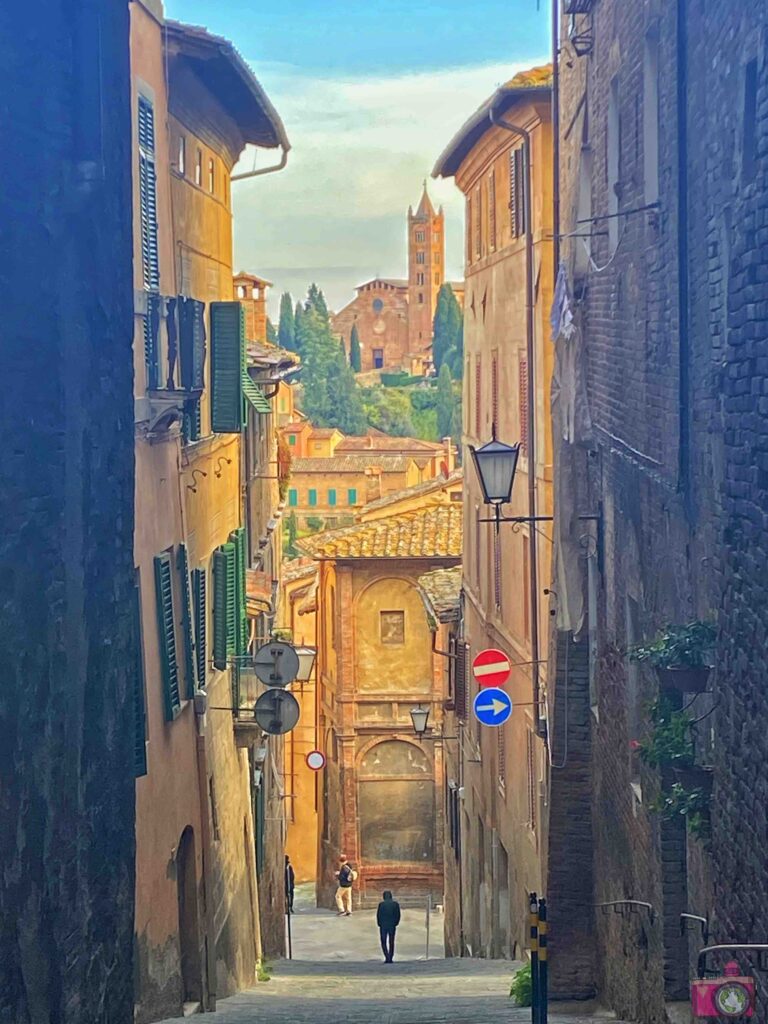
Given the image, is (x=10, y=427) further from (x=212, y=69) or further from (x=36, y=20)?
(x=212, y=69)

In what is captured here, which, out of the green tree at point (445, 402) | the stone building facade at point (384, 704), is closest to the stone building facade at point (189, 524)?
the stone building facade at point (384, 704)

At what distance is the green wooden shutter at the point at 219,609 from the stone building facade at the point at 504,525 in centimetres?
333

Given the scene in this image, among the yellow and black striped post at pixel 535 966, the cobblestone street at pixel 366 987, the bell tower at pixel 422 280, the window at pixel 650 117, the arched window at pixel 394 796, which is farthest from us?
the bell tower at pixel 422 280

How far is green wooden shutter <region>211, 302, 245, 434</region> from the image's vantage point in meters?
18.3

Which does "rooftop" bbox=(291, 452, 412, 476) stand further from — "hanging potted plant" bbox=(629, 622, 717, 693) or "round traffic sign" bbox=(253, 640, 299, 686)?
"hanging potted plant" bbox=(629, 622, 717, 693)

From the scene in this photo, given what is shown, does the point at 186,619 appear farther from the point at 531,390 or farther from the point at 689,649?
the point at 689,649

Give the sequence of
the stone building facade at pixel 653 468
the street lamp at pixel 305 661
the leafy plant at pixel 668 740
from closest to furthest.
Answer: the stone building facade at pixel 653 468 < the leafy plant at pixel 668 740 < the street lamp at pixel 305 661

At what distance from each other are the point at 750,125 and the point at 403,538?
95.9 ft

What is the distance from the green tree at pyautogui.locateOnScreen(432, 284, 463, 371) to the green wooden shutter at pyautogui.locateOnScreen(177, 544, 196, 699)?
135m

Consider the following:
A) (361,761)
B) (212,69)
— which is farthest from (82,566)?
(361,761)

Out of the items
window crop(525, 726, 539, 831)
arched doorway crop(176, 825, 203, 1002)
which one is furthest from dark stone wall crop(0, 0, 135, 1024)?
window crop(525, 726, 539, 831)

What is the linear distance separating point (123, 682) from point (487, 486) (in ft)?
18.4

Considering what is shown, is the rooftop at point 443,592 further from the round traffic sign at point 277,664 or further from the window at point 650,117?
the window at point 650,117

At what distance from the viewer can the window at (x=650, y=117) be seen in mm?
11070
